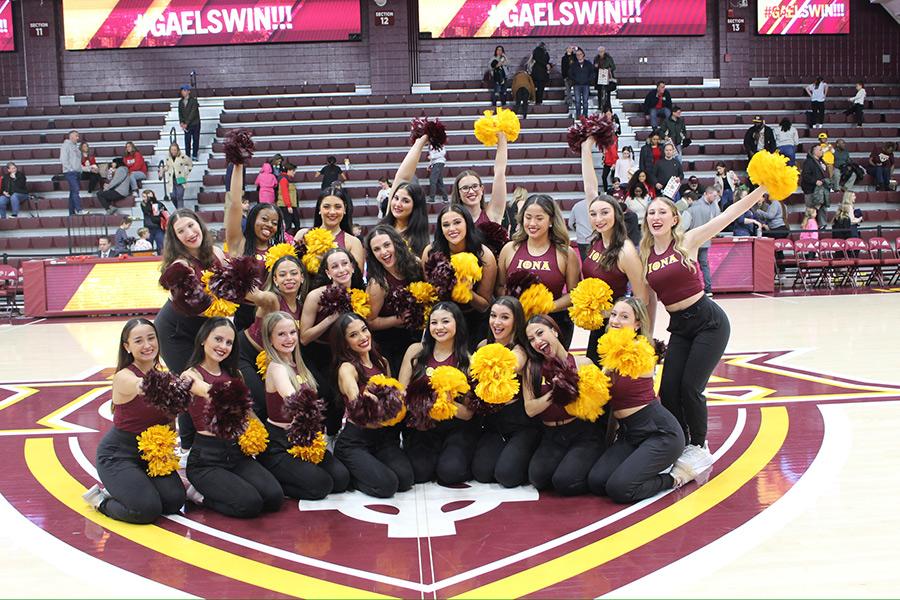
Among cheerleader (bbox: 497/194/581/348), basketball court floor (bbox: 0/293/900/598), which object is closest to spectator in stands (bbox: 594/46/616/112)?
basketball court floor (bbox: 0/293/900/598)

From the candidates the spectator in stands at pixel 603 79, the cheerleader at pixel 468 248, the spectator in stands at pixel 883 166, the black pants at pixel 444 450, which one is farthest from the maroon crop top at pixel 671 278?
the spectator in stands at pixel 883 166

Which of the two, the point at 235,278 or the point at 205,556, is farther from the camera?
the point at 235,278

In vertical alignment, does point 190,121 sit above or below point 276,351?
above

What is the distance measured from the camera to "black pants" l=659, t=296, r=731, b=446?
433cm

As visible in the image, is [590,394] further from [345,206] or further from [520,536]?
[345,206]

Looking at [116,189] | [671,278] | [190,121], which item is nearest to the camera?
[671,278]

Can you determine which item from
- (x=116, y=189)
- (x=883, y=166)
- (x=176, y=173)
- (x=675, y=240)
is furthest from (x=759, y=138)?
(x=675, y=240)

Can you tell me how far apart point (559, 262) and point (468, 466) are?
1.08m

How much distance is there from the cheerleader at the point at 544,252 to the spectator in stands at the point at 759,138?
12032 millimetres

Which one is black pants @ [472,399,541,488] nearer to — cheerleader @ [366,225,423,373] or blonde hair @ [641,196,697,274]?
cheerleader @ [366,225,423,373]

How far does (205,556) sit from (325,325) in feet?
4.34

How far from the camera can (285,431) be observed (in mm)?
4105

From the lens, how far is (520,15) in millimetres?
18953

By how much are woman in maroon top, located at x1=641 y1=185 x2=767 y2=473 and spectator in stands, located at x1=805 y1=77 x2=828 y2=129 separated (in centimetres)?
1411
